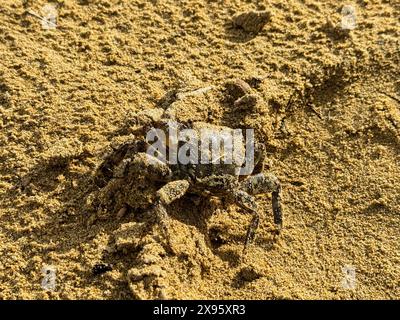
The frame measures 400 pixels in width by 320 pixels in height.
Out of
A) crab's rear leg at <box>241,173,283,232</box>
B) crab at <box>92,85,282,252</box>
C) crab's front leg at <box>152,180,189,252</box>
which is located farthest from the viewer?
crab's rear leg at <box>241,173,283,232</box>

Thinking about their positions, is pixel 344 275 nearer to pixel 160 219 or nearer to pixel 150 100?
pixel 160 219

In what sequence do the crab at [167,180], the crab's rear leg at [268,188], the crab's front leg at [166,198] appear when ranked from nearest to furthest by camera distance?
1. the crab's front leg at [166,198]
2. the crab at [167,180]
3. the crab's rear leg at [268,188]

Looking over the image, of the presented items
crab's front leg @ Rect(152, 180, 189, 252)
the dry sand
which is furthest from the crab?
the dry sand

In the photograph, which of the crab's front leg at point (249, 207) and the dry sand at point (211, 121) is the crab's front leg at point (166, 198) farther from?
the crab's front leg at point (249, 207)

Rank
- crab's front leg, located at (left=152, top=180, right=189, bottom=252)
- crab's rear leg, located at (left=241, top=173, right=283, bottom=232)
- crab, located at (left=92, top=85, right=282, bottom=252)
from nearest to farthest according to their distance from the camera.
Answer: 1. crab's front leg, located at (left=152, top=180, right=189, bottom=252)
2. crab, located at (left=92, top=85, right=282, bottom=252)
3. crab's rear leg, located at (left=241, top=173, right=283, bottom=232)

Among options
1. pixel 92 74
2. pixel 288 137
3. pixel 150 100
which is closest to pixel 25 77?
pixel 92 74

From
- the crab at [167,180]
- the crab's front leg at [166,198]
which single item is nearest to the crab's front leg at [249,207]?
the crab at [167,180]

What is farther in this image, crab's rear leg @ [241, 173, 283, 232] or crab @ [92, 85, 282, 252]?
crab's rear leg @ [241, 173, 283, 232]

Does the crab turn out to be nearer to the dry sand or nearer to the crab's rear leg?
the crab's rear leg
